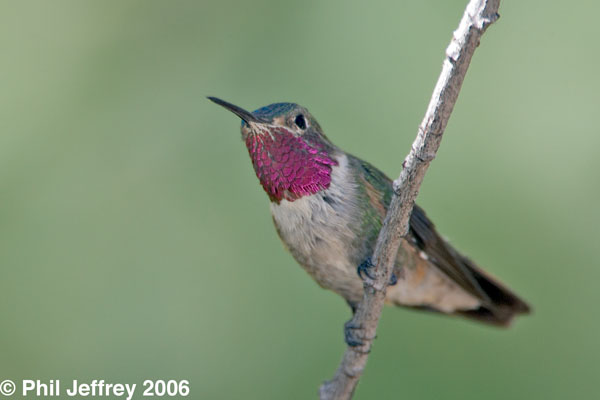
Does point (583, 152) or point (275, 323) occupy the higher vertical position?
point (583, 152)

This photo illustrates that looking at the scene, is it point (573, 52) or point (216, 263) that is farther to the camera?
point (216, 263)

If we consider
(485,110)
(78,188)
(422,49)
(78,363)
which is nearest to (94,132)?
(78,188)

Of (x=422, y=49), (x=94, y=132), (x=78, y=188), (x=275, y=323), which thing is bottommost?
(x=275, y=323)

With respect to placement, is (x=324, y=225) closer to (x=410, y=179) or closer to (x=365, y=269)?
(x=365, y=269)

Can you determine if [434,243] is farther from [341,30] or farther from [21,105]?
[21,105]

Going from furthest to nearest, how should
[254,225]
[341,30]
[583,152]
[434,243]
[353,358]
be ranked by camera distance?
[341,30] < [254,225] < [583,152] < [434,243] < [353,358]

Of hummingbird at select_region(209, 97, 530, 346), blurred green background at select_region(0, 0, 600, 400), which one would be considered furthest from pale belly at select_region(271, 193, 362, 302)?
blurred green background at select_region(0, 0, 600, 400)
